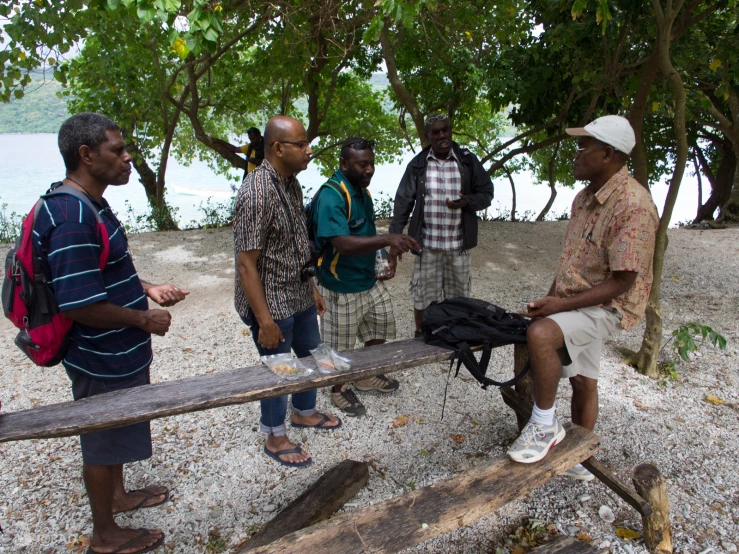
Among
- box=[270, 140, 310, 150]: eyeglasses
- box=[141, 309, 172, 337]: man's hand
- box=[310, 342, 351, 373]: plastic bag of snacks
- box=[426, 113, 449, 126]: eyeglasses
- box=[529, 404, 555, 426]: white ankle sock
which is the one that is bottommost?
box=[529, 404, 555, 426]: white ankle sock

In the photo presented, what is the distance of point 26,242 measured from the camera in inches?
77.9

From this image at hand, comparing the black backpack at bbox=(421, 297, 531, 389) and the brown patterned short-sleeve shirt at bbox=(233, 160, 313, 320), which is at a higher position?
the brown patterned short-sleeve shirt at bbox=(233, 160, 313, 320)

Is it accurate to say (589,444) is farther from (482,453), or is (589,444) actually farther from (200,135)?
(200,135)

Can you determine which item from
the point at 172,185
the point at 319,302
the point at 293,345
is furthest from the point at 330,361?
the point at 172,185

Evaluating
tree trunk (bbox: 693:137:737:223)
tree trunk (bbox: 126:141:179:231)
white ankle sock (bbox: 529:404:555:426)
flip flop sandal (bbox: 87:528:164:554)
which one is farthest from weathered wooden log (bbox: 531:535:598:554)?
tree trunk (bbox: 693:137:737:223)

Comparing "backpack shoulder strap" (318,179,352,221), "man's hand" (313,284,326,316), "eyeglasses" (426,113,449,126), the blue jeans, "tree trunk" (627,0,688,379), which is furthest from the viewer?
"eyeglasses" (426,113,449,126)

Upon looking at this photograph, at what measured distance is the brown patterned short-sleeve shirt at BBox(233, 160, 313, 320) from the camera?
259 centimetres

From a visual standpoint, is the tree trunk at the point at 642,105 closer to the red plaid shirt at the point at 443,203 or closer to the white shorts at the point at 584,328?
the red plaid shirt at the point at 443,203

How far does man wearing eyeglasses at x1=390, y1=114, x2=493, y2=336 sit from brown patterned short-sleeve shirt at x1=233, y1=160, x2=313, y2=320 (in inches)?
46.8

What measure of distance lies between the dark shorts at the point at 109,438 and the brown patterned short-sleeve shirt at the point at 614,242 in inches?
86.2

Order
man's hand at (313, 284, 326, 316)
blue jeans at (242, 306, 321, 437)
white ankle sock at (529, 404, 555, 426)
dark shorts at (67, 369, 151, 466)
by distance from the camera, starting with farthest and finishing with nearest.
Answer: man's hand at (313, 284, 326, 316) → blue jeans at (242, 306, 321, 437) → white ankle sock at (529, 404, 555, 426) → dark shorts at (67, 369, 151, 466)

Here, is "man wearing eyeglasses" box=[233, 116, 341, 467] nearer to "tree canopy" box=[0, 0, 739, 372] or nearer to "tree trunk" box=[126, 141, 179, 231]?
"tree canopy" box=[0, 0, 739, 372]

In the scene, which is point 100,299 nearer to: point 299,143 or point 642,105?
point 299,143

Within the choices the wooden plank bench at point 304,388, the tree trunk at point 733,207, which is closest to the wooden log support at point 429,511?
the wooden plank bench at point 304,388
